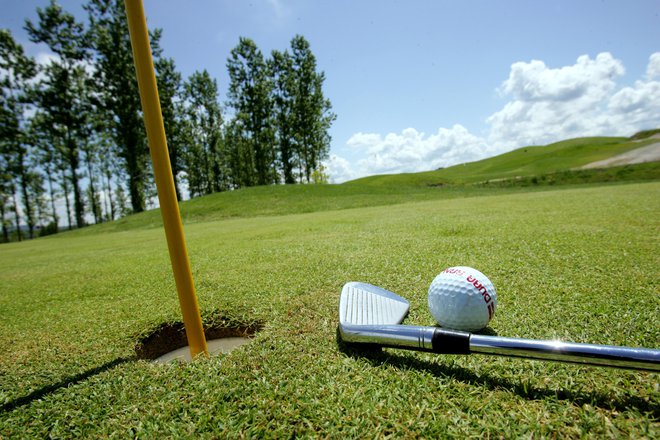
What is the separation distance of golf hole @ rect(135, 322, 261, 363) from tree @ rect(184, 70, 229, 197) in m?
38.5

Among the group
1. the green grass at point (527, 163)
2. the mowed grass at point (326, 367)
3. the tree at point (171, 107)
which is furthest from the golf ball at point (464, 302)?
the green grass at point (527, 163)

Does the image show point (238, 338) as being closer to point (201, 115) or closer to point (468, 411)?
point (468, 411)

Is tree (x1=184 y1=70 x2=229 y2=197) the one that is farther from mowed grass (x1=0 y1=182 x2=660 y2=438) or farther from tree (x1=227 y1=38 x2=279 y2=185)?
mowed grass (x1=0 y1=182 x2=660 y2=438)

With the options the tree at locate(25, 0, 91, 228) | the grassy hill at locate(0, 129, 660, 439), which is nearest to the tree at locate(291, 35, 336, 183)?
the tree at locate(25, 0, 91, 228)

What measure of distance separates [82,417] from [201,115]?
40960 millimetres

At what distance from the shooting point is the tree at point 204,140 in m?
36.9

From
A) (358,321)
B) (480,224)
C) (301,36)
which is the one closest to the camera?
(358,321)

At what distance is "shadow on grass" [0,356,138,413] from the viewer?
1.44 meters

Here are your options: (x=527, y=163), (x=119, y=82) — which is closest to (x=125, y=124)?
(x=119, y=82)

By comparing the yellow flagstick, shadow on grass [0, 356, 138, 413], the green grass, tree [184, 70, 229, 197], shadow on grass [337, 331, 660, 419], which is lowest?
shadow on grass [337, 331, 660, 419]

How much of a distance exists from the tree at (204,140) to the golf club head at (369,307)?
39.1 metres

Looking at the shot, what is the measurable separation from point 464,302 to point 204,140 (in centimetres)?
4194

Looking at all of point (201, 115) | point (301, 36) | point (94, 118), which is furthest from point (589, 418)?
point (201, 115)

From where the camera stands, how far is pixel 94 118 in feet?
90.0
